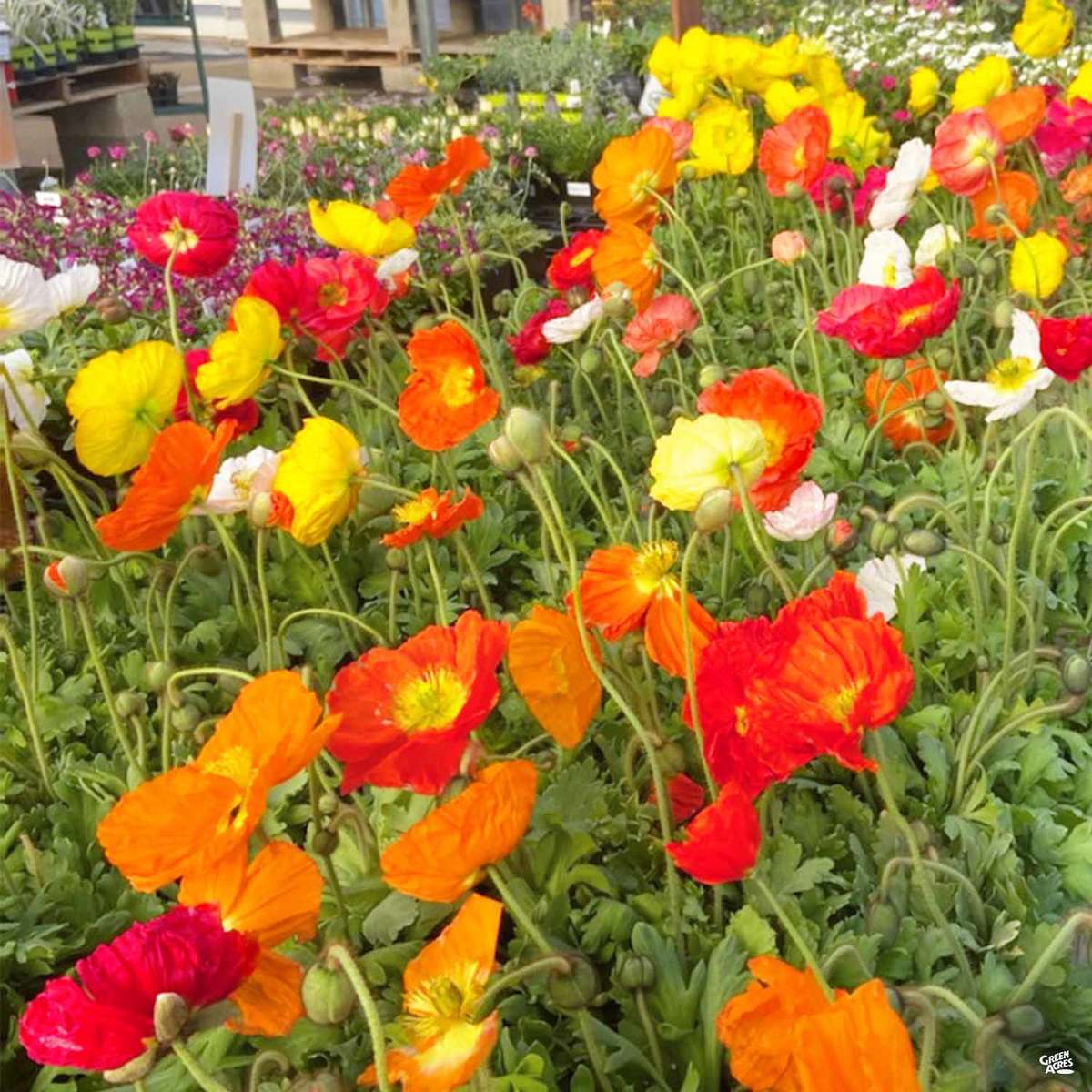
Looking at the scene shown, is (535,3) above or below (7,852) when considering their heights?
above

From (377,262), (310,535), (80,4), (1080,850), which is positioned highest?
(80,4)

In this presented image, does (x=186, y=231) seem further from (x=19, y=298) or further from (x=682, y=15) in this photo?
(x=682, y=15)

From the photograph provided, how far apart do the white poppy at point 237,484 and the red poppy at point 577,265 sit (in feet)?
1.86

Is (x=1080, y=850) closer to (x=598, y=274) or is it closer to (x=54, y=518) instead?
(x=598, y=274)

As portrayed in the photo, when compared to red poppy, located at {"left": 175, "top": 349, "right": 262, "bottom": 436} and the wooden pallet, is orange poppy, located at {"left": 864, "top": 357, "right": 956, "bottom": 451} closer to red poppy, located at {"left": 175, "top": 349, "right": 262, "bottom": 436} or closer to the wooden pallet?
red poppy, located at {"left": 175, "top": 349, "right": 262, "bottom": 436}

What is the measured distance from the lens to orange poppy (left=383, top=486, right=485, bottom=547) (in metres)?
0.94

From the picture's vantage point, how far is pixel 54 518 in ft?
4.50

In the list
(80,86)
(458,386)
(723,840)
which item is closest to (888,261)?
(458,386)

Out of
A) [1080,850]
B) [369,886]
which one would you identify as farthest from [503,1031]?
[1080,850]

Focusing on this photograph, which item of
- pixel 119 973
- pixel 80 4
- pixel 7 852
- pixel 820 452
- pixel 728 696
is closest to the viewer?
pixel 119 973

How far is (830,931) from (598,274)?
2.78 feet

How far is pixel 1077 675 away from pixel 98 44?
13.6ft

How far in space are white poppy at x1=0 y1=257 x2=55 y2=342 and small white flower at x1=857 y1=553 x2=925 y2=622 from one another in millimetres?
727

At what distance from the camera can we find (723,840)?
595 millimetres
